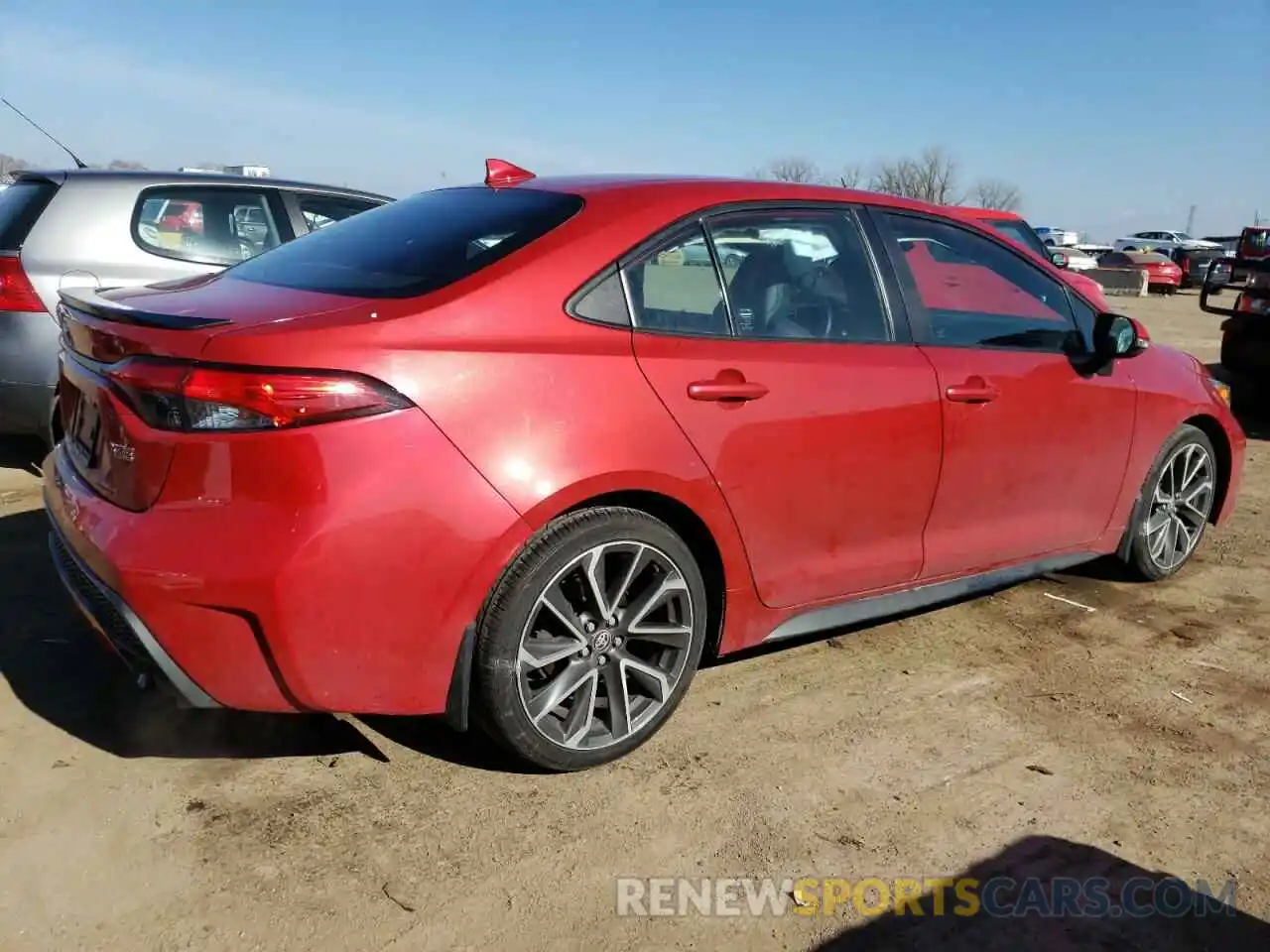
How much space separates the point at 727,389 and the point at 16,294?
12.7 feet

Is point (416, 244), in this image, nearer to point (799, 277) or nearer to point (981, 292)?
point (799, 277)

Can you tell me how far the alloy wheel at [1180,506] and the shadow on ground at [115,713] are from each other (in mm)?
3340

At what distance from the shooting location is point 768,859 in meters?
2.59

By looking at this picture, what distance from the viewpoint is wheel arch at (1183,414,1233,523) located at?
15.1 feet

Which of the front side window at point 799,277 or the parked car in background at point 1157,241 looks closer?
the front side window at point 799,277

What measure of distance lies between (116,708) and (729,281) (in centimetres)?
221

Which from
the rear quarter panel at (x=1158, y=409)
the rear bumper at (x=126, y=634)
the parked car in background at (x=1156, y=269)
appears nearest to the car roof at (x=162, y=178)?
the rear bumper at (x=126, y=634)

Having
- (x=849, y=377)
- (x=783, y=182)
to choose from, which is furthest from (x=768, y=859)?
(x=783, y=182)

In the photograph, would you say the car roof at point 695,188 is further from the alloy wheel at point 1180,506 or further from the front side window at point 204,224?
the front side window at point 204,224

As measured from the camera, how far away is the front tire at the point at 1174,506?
443cm

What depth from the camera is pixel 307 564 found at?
2.40 m

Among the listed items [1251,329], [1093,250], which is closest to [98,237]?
[1251,329]

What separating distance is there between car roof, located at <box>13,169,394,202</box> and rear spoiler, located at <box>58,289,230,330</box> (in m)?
3.00

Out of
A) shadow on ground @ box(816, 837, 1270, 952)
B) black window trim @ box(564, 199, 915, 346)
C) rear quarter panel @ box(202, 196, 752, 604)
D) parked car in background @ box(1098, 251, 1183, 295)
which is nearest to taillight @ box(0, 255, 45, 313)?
rear quarter panel @ box(202, 196, 752, 604)
